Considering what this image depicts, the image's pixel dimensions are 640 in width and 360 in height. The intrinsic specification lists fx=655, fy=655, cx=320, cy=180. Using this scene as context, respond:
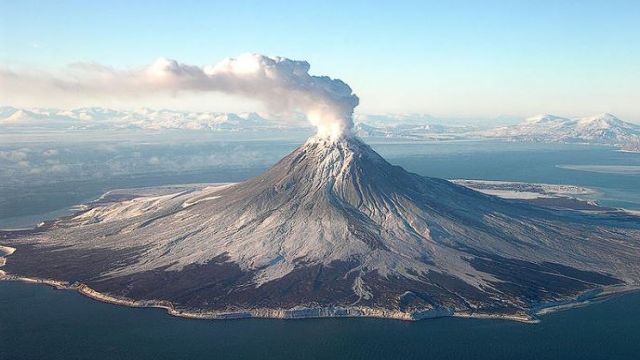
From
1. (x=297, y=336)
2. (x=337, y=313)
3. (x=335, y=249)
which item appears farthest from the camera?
(x=335, y=249)

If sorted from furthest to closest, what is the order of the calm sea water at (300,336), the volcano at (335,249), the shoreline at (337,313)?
the volcano at (335,249) < the shoreline at (337,313) < the calm sea water at (300,336)

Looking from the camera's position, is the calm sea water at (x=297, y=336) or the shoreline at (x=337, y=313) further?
the shoreline at (x=337, y=313)

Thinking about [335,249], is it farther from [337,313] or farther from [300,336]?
[300,336]

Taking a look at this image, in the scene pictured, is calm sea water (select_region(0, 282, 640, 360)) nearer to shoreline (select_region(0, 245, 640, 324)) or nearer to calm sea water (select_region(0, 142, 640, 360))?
calm sea water (select_region(0, 142, 640, 360))

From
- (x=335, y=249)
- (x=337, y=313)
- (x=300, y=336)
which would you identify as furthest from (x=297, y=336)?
(x=335, y=249)

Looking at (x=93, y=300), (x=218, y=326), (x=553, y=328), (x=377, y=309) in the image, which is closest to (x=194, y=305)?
(x=218, y=326)

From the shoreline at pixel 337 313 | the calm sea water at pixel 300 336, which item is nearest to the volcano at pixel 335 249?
the shoreline at pixel 337 313

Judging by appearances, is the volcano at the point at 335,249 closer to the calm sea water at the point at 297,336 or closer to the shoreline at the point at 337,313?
the shoreline at the point at 337,313

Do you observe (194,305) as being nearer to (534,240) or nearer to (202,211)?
(202,211)

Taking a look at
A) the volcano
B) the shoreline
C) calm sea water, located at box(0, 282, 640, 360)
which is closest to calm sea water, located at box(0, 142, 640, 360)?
calm sea water, located at box(0, 282, 640, 360)
